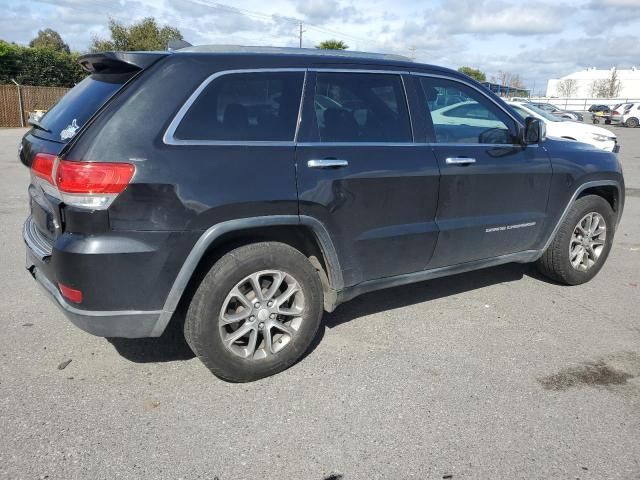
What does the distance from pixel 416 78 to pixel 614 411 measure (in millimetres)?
2407

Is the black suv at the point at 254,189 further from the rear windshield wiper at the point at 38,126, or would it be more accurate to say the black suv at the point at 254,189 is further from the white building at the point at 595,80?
the white building at the point at 595,80

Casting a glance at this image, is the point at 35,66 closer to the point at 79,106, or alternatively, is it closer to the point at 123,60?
the point at 79,106

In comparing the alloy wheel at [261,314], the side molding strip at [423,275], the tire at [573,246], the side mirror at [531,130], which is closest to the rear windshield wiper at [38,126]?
the alloy wheel at [261,314]

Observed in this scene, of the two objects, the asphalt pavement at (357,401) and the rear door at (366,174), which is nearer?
the asphalt pavement at (357,401)

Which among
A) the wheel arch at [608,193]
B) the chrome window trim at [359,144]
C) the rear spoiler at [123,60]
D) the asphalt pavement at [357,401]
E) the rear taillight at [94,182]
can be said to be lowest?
the asphalt pavement at [357,401]

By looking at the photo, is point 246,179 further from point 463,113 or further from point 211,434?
point 463,113

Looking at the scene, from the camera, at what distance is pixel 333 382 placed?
333cm

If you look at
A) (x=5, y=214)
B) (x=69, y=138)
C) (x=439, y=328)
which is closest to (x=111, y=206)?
(x=69, y=138)

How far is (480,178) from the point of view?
4.03 meters

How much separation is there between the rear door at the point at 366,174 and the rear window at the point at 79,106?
109 cm

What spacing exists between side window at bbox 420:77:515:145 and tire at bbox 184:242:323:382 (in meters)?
1.46

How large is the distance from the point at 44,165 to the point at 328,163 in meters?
1.59

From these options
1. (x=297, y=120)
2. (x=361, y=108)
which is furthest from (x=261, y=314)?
(x=361, y=108)

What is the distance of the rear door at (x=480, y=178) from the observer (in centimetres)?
389
